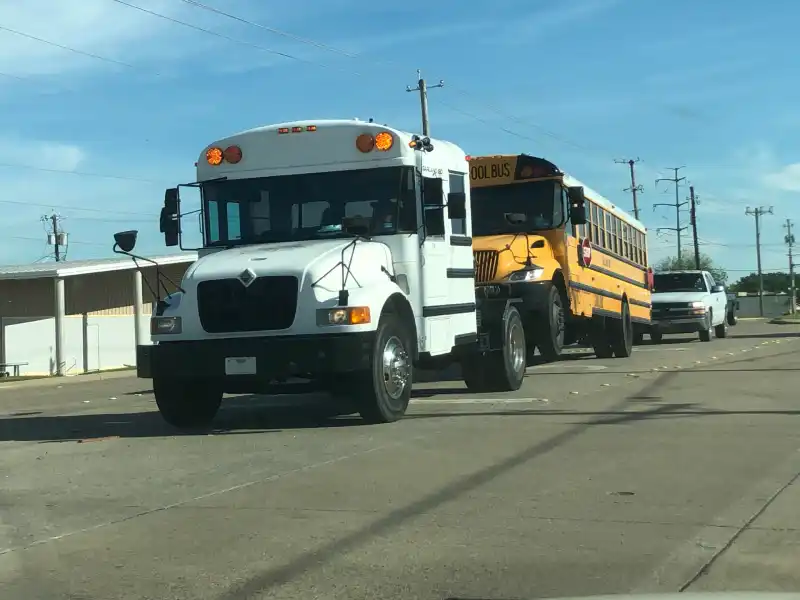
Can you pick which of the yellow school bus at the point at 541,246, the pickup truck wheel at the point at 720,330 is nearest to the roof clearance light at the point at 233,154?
the yellow school bus at the point at 541,246

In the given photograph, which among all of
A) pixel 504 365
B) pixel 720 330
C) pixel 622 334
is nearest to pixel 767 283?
pixel 720 330

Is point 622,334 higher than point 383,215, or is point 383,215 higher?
point 383,215

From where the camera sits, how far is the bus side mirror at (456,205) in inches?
448

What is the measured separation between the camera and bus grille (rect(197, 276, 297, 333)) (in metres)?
9.62

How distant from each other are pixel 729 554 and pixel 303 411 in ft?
25.0

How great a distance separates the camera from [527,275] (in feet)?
48.2

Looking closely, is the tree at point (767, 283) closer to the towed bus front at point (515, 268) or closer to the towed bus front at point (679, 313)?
the towed bus front at point (679, 313)

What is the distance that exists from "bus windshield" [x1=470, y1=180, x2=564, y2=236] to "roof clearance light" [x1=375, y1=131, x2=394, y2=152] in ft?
17.8

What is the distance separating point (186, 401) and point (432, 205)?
329 cm

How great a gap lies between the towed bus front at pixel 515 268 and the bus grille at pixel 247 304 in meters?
4.93

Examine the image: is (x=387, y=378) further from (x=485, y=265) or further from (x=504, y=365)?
(x=485, y=265)

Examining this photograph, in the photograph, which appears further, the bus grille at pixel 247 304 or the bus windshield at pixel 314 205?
the bus windshield at pixel 314 205

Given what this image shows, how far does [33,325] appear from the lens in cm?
3086

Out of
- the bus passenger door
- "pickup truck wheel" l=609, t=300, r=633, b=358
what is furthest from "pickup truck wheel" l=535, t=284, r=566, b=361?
"pickup truck wheel" l=609, t=300, r=633, b=358
